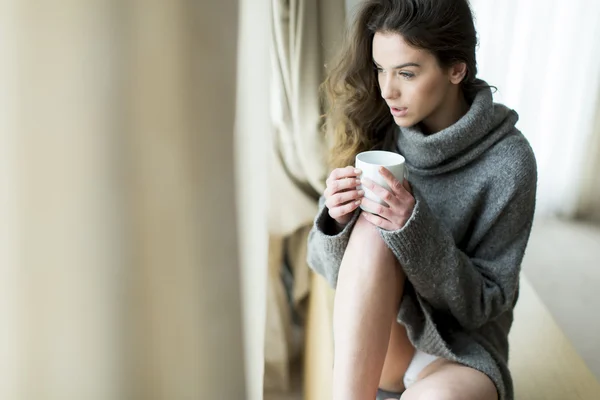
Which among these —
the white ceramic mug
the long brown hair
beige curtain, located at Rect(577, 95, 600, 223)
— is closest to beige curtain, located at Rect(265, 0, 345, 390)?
the long brown hair

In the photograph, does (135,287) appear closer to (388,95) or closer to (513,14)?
(388,95)

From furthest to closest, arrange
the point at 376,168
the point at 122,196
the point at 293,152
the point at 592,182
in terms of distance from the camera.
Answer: the point at 592,182, the point at 293,152, the point at 376,168, the point at 122,196

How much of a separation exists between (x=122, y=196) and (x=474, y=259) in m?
0.60

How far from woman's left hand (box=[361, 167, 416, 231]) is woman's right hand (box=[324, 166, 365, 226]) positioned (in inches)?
0.6

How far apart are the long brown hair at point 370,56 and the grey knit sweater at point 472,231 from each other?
84mm

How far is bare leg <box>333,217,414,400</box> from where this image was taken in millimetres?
912

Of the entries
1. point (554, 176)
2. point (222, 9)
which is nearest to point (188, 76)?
point (222, 9)

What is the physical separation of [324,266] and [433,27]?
43 cm

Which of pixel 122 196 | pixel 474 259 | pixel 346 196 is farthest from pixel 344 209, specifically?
pixel 122 196

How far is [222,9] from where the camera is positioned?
0.68 m

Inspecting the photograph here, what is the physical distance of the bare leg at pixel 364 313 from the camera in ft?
2.99

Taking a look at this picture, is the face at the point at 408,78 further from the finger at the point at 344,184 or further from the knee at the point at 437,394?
the knee at the point at 437,394

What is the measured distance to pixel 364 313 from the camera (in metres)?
0.91

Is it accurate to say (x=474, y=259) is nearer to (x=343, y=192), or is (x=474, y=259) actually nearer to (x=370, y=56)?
(x=343, y=192)
